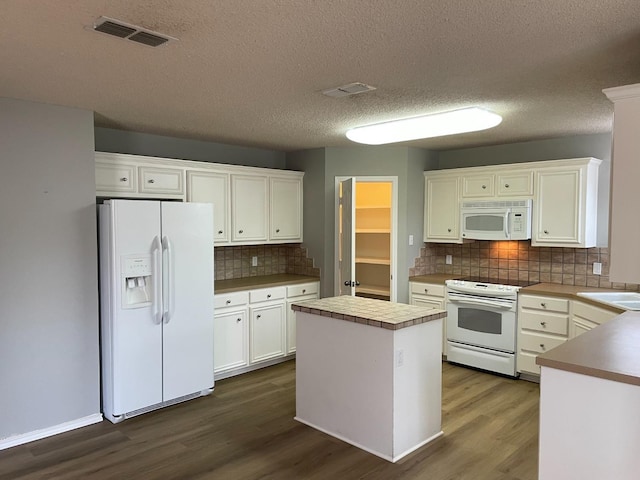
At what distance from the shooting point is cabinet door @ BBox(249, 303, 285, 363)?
16.1 ft

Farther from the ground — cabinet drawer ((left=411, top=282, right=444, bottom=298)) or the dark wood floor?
cabinet drawer ((left=411, top=282, right=444, bottom=298))

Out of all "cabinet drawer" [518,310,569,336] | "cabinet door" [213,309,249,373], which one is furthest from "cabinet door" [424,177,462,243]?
"cabinet door" [213,309,249,373]

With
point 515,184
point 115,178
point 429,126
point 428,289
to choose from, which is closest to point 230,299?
point 115,178

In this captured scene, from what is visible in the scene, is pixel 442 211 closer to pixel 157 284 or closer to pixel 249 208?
pixel 249 208

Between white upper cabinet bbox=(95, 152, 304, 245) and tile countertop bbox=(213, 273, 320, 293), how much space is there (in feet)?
1.36

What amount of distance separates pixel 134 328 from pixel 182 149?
1.99 meters

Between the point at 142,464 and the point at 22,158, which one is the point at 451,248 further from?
the point at 22,158

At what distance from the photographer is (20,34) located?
83.7 inches

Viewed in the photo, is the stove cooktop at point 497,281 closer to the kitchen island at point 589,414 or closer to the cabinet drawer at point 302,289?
the cabinet drawer at point 302,289

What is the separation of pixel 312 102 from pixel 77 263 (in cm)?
207

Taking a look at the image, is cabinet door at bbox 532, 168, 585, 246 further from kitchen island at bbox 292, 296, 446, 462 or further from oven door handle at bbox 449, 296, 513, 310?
kitchen island at bbox 292, 296, 446, 462

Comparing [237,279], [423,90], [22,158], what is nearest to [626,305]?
[423,90]

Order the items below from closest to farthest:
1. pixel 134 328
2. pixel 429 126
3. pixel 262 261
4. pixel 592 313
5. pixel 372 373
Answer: pixel 372 373, pixel 134 328, pixel 429 126, pixel 592 313, pixel 262 261

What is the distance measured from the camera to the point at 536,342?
15.0ft
